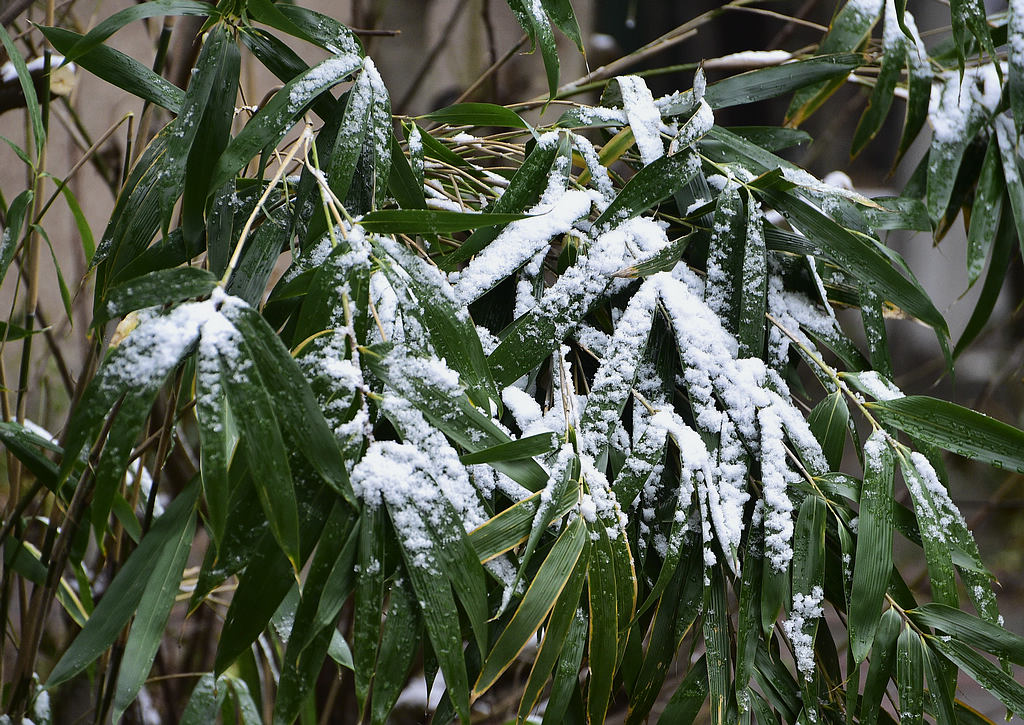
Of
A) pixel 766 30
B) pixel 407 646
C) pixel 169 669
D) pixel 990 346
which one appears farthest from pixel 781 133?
pixel 990 346

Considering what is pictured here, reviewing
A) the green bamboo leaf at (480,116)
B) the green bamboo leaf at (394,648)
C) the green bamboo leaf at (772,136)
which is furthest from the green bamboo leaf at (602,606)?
the green bamboo leaf at (772,136)

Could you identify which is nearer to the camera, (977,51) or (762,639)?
(762,639)

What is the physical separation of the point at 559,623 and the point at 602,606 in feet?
0.09

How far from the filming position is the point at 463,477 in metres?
0.38

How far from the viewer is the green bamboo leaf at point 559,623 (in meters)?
0.40

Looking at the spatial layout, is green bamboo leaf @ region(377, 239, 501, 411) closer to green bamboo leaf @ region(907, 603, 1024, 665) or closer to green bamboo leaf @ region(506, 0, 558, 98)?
green bamboo leaf @ region(506, 0, 558, 98)

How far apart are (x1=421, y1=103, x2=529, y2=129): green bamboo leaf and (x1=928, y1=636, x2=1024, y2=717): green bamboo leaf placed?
1.46 ft

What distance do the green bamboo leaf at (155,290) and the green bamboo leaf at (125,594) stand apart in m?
0.11

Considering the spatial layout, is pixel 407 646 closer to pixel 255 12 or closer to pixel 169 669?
pixel 255 12

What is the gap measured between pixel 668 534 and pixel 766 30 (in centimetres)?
163

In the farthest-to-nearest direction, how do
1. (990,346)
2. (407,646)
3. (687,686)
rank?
(990,346), (687,686), (407,646)

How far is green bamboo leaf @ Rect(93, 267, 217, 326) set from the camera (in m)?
0.32

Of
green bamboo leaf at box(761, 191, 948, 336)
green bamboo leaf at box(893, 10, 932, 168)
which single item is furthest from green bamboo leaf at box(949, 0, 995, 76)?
green bamboo leaf at box(761, 191, 948, 336)

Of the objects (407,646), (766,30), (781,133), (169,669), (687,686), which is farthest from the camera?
(766,30)
